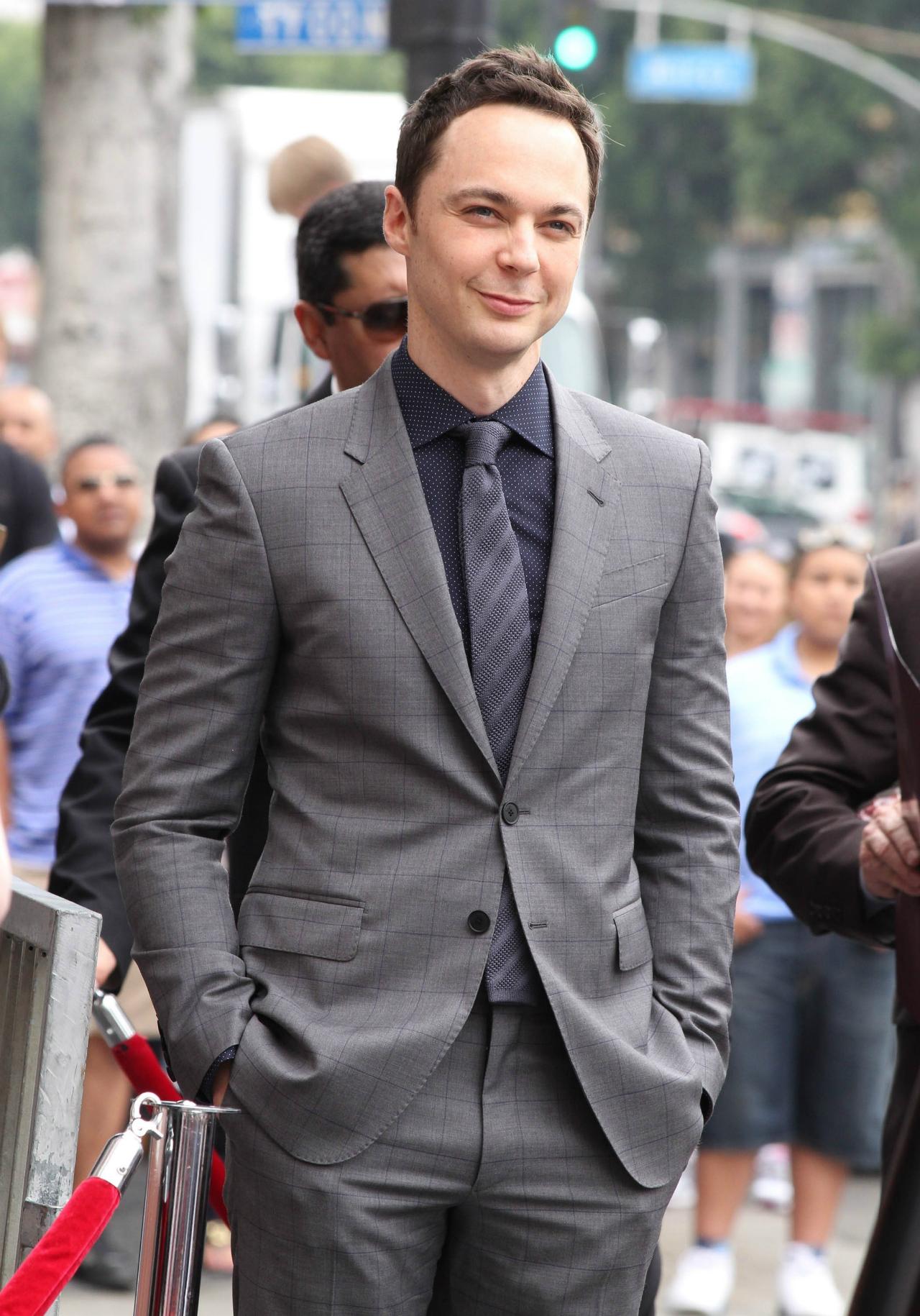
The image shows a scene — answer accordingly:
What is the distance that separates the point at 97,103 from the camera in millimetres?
10320

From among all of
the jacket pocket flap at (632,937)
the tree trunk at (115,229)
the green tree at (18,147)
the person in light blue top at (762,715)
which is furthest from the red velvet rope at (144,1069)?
the green tree at (18,147)

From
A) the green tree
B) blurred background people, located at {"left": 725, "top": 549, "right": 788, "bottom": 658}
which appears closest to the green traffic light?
blurred background people, located at {"left": 725, "top": 549, "right": 788, "bottom": 658}

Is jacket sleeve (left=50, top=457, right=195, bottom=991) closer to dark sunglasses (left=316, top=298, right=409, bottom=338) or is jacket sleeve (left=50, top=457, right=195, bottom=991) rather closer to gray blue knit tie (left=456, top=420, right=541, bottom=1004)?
dark sunglasses (left=316, top=298, right=409, bottom=338)

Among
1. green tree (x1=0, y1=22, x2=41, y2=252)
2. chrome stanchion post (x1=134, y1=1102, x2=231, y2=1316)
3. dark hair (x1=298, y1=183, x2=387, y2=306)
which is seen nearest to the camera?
chrome stanchion post (x1=134, y1=1102, x2=231, y2=1316)

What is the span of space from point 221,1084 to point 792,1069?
366 cm

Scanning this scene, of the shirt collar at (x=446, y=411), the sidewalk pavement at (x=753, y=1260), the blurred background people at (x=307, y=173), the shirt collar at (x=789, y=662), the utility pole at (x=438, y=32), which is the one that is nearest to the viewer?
the shirt collar at (x=446, y=411)

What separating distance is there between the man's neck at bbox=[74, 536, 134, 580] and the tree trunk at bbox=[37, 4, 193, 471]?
14.6 feet

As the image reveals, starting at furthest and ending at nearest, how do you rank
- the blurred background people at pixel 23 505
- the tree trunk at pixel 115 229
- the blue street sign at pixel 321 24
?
1. the tree trunk at pixel 115 229
2. the blue street sign at pixel 321 24
3. the blurred background people at pixel 23 505

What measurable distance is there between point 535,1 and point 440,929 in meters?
41.1

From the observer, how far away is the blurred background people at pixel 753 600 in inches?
271

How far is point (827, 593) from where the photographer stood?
623 centimetres

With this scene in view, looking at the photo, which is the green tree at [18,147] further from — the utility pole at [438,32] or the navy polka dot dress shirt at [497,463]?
the navy polka dot dress shirt at [497,463]

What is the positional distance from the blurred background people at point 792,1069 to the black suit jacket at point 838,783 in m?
2.49

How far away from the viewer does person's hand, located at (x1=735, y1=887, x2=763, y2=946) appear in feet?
19.0
